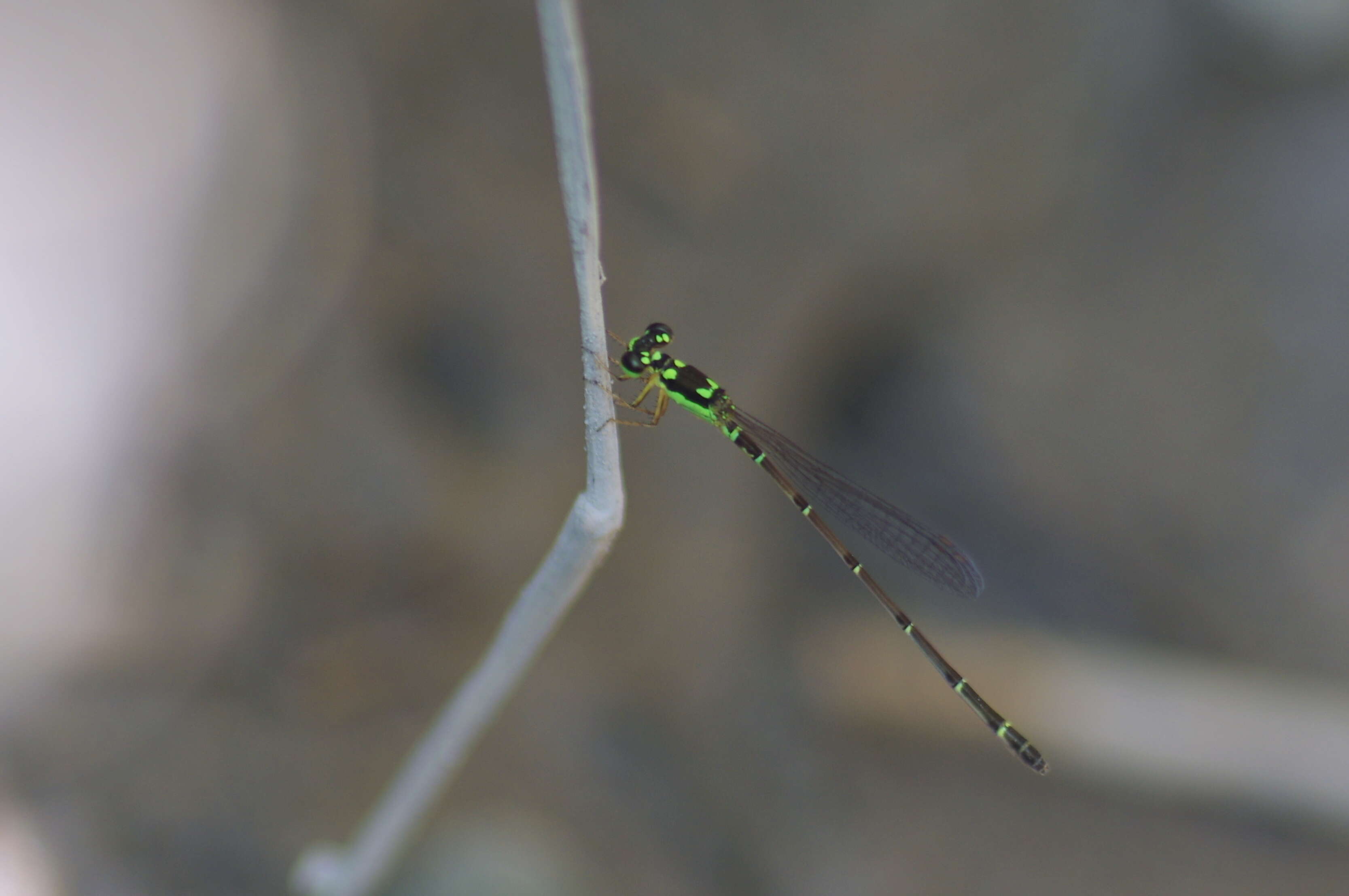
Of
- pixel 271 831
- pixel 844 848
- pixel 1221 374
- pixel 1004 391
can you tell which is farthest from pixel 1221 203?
pixel 271 831

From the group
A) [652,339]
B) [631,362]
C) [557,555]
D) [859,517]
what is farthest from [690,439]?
[557,555]

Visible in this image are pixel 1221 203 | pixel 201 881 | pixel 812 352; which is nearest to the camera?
pixel 201 881

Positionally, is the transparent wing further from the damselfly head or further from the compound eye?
→ the compound eye

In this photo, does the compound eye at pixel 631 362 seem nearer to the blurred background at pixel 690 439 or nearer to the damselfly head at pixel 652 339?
the damselfly head at pixel 652 339

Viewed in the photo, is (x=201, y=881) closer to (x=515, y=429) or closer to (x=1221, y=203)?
(x=515, y=429)

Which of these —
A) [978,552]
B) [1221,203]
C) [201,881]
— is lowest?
[201,881]

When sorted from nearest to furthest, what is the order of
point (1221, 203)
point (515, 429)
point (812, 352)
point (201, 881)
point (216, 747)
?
point (201, 881) → point (216, 747) → point (515, 429) → point (812, 352) → point (1221, 203)
